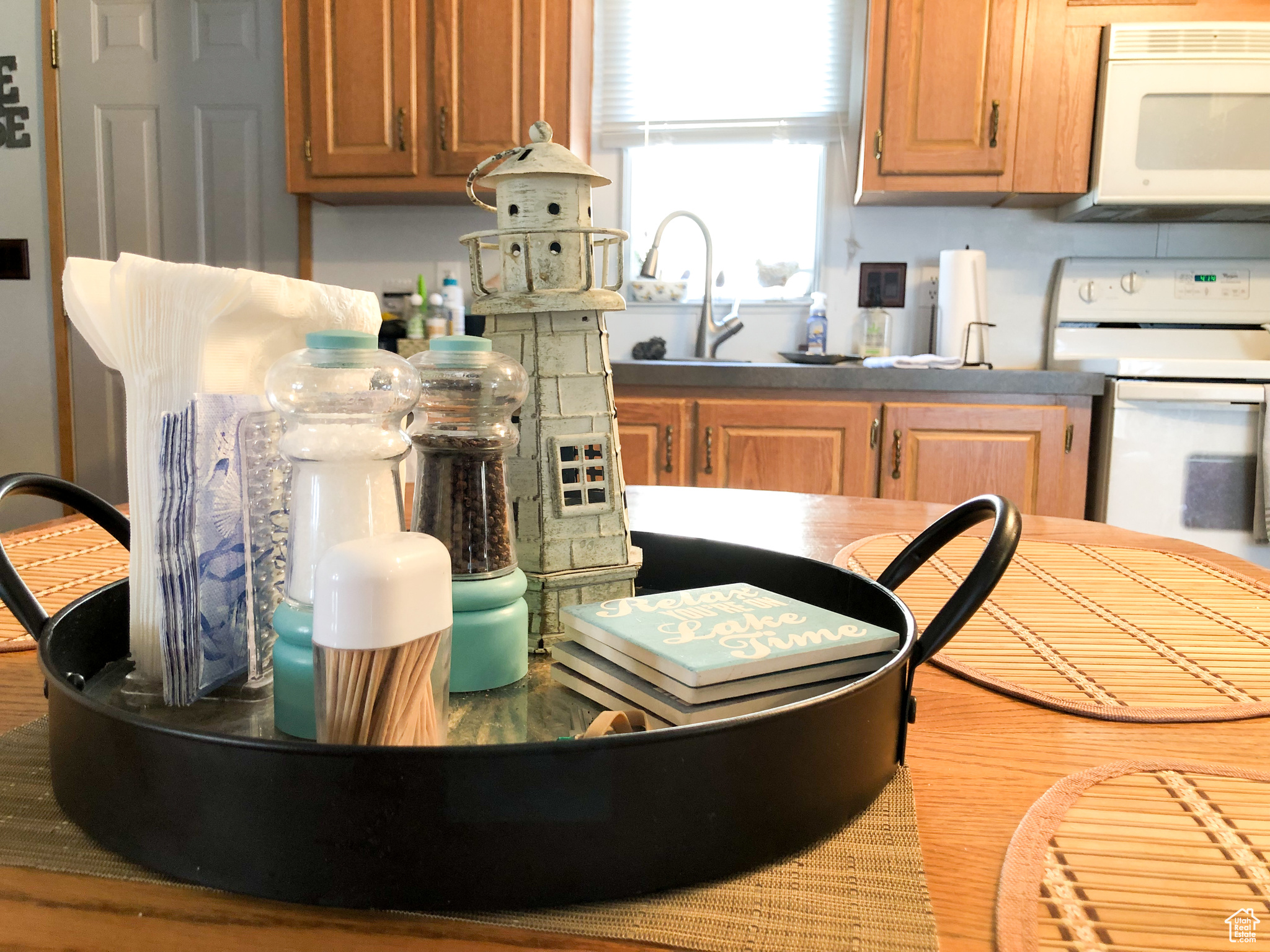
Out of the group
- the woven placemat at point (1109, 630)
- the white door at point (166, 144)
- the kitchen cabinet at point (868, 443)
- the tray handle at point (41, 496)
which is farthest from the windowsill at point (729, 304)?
the tray handle at point (41, 496)

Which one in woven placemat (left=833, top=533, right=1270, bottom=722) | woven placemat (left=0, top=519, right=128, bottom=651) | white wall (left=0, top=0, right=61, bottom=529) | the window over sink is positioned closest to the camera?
woven placemat (left=833, top=533, right=1270, bottom=722)

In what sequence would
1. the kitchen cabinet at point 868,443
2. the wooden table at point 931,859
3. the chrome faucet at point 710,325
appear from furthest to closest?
the chrome faucet at point 710,325 < the kitchen cabinet at point 868,443 < the wooden table at point 931,859

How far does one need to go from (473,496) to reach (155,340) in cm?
20

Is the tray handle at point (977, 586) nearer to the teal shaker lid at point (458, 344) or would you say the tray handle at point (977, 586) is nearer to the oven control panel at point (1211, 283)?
the teal shaker lid at point (458, 344)

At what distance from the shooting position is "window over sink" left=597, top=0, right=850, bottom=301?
322cm

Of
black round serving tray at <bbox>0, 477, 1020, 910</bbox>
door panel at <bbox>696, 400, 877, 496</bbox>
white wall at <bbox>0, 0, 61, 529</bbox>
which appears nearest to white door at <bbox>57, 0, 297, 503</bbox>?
white wall at <bbox>0, 0, 61, 529</bbox>

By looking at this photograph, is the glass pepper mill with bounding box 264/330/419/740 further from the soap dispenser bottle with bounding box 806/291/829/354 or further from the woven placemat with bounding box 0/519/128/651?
the soap dispenser bottle with bounding box 806/291/829/354

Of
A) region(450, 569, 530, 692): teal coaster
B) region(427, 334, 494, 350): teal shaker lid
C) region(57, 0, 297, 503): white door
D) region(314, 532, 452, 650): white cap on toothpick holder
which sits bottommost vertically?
region(450, 569, 530, 692): teal coaster

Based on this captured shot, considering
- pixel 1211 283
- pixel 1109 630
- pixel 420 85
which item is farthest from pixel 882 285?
pixel 1109 630

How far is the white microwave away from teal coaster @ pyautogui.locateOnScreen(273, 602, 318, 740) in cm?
292

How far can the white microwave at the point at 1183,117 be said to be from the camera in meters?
2.63

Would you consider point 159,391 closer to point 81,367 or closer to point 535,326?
point 535,326

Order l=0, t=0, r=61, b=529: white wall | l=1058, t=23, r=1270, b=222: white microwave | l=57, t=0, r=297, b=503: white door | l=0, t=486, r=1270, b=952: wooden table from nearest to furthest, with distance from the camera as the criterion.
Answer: l=0, t=486, r=1270, b=952: wooden table
l=1058, t=23, r=1270, b=222: white microwave
l=57, t=0, r=297, b=503: white door
l=0, t=0, r=61, b=529: white wall

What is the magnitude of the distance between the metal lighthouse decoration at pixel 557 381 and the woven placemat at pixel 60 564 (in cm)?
40
